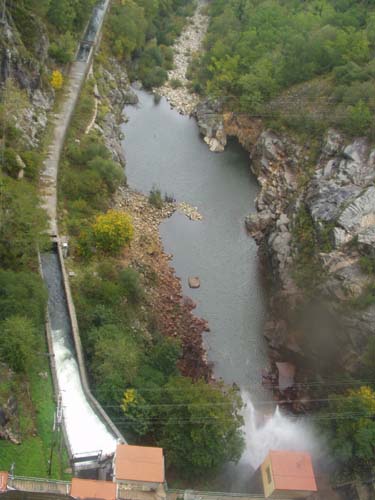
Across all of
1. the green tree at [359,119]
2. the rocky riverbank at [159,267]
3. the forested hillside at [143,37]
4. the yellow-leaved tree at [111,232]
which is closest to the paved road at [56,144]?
the yellow-leaved tree at [111,232]

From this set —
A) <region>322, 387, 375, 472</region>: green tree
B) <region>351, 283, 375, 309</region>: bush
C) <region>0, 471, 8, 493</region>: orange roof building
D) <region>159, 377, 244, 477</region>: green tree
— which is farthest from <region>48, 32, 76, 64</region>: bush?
<region>322, 387, 375, 472</region>: green tree

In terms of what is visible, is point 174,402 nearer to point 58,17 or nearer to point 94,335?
point 94,335

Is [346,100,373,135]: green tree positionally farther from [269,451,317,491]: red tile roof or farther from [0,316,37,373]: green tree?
[0,316,37,373]: green tree

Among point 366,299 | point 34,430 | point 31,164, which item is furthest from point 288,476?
point 31,164

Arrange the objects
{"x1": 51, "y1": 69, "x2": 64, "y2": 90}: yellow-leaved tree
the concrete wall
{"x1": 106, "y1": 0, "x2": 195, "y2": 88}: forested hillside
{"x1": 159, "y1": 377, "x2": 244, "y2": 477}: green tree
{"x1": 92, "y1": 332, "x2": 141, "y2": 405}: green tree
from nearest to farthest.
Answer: {"x1": 159, "y1": 377, "x2": 244, "y2": 477}: green tree → the concrete wall → {"x1": 92, "y1": 332, "x2": 141, "y2": 405}: green tree → {"x1": 51, "y1": 69, "x2": 64, "y2": 90}: yellow-leaved tree → {"x1": 106, "y1": 0, "x2": 195, "y2": 88}: forested hillside

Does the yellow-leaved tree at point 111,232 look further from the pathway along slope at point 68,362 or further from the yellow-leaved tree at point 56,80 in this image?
the yellow-leaved tree at point 56,80

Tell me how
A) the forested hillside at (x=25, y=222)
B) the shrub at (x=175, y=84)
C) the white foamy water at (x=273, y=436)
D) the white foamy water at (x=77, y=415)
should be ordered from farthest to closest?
the shrub at (x=175, y=84) < the white foamy water at (x=273, y=436) < the white foamy water at (x=77, y=415) < the forested hillside at (x=25, y=222)

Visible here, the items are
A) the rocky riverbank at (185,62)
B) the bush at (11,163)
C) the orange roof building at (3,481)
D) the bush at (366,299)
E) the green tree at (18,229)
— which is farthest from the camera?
the rocky riverbank at (185,62)
